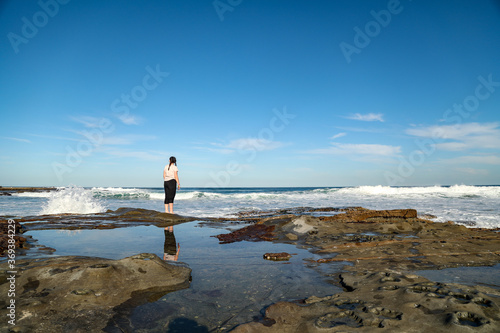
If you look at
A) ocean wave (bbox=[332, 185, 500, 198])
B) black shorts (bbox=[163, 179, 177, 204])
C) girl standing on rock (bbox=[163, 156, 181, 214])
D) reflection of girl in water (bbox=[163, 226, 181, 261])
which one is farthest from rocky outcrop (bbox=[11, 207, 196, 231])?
ocean wave (bbox=[332, 185, 500, 198])

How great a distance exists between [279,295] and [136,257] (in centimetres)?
184

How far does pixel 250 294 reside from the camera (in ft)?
9.64

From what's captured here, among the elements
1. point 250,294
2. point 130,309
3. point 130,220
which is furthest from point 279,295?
point 130,220

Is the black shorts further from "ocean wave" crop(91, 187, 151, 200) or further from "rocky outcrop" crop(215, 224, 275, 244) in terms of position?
"ocean wave" crop(91, 187, 151, 200)

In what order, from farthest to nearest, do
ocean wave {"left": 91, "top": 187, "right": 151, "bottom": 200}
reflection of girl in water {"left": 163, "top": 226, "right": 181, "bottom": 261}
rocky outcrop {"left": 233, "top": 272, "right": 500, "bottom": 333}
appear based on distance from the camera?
ocean wave {"left": 91, "top": 187, "right": 151, "bottom": 200}, reflection of girl in water {"left": 163, "top": 226, "right": 181, "bottom": 261}, rocky outcrop {"left": 233, "top": 272, "right": 500, "bottom": 333}

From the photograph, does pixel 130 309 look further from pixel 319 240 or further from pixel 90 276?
pixel 319 240

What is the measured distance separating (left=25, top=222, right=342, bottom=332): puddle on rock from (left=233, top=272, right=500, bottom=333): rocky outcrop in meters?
0.30

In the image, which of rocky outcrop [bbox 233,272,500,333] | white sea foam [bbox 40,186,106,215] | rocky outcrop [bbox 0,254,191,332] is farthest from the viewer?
white sea foam [bbox 40,186,106,215]

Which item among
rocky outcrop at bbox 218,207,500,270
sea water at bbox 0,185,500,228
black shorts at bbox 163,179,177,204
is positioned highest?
black shorts at bbox 163,179,177,204

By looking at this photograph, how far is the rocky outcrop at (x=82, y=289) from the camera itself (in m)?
2.20

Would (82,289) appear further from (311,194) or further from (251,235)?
(311,194)

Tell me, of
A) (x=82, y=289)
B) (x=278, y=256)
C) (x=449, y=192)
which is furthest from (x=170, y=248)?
(x=449, y=192)

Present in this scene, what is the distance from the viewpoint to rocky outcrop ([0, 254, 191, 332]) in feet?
7.23

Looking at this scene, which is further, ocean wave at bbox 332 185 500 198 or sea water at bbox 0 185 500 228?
ocean wave at bbox 332 185 500 198
